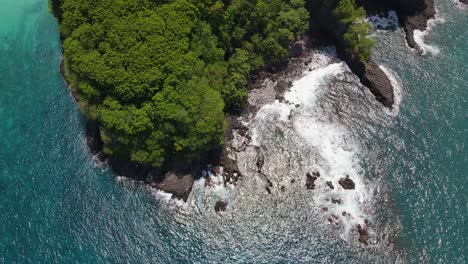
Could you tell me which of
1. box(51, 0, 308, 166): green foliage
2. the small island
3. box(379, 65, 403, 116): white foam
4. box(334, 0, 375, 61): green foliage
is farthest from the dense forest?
box(379, 65, 403, 116): white foam

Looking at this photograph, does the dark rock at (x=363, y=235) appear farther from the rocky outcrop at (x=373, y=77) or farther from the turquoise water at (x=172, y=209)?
the rocky outcrop at (x=373, y=77)

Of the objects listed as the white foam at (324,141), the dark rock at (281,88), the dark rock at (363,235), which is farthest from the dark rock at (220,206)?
the dark rock at (281,88)

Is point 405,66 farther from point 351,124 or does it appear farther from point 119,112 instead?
point 119,112

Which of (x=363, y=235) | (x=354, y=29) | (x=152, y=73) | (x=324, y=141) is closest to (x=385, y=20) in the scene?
(x=354, y=29)

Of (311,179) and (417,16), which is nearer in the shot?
(311,179)

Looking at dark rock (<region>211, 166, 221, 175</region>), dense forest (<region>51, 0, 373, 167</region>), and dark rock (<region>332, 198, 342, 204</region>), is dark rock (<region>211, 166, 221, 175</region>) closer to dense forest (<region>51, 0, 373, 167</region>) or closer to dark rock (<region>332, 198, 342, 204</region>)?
dense forest (<region>51, 0, 373, 167</region>)

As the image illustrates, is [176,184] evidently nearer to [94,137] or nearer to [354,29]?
[94,137]
